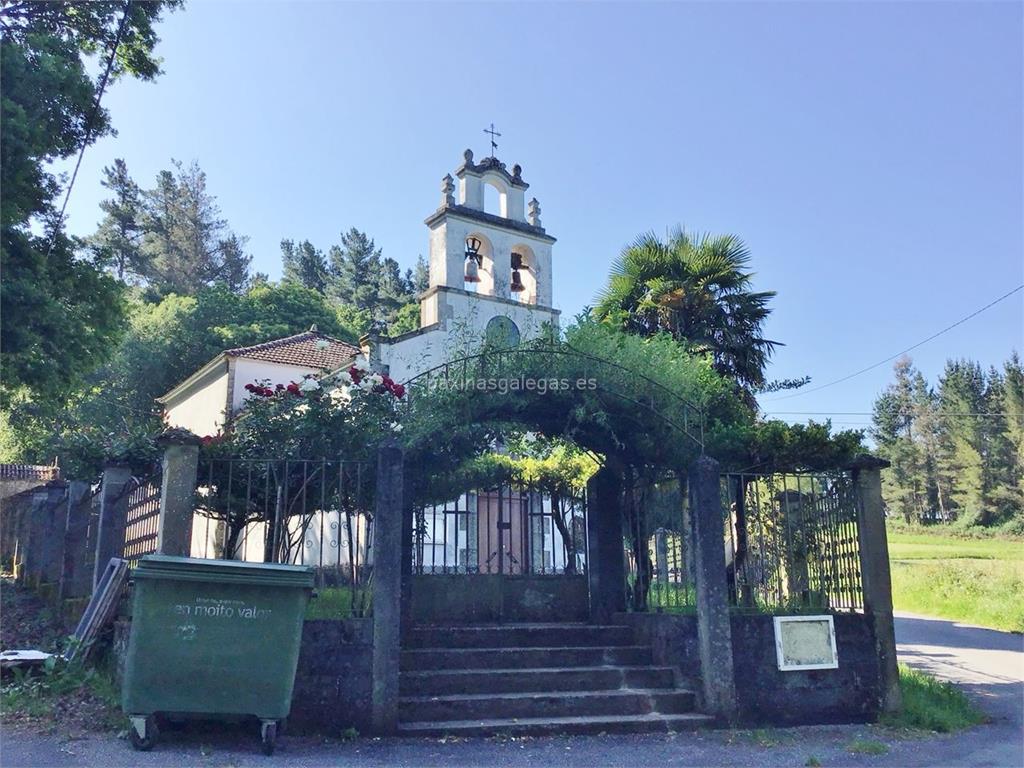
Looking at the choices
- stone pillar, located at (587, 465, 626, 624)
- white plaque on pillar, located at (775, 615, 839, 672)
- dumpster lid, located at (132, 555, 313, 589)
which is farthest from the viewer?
stone pillar, located at (587, 465, 626, 624)

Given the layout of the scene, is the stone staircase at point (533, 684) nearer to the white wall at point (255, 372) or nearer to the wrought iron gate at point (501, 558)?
the wrought iron gate at point (501, 558)

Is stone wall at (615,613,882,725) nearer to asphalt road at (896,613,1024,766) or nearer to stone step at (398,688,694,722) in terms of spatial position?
stone step at (398,688,694,722)

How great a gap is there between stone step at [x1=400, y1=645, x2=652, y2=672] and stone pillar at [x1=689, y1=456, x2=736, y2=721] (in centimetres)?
85

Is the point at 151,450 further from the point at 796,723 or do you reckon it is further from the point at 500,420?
the point at 796,723

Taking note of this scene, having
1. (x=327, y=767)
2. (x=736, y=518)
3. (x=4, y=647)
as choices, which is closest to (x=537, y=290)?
(x=736, y=518)

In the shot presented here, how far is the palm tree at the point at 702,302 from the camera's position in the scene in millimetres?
14812

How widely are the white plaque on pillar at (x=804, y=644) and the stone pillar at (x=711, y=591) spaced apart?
51cm

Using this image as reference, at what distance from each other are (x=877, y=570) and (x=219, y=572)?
5.79 m

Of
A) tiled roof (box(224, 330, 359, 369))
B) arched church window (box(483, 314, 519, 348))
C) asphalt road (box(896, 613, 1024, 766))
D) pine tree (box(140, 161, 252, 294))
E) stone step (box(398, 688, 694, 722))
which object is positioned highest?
pine tree (box(140, 161, 252, 294))

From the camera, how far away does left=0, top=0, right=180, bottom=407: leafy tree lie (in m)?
8.81

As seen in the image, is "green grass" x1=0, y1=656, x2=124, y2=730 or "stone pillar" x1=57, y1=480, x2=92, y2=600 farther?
"stone pillar" x1=57, y1=480, x2=92, y2=600

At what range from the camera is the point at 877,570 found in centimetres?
738

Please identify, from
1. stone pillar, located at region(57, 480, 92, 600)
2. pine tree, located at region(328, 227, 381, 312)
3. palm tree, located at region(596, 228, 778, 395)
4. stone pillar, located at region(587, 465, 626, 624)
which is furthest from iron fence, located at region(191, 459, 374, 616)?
pine tree, located at region(328, 227, 381, 312)

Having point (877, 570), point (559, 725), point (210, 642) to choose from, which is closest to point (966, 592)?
point (877, 570)
